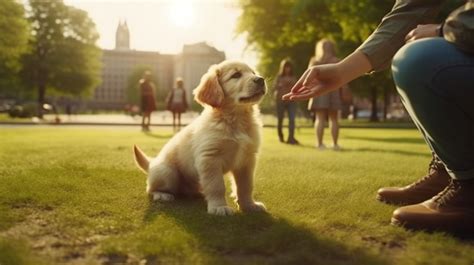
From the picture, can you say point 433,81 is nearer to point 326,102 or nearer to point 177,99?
point 326,102

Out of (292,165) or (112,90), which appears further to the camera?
(112,90)

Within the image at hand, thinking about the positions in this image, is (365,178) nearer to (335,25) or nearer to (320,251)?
(320,251)

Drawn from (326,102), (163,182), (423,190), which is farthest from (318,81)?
(326,102)

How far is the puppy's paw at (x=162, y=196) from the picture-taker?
4.24m

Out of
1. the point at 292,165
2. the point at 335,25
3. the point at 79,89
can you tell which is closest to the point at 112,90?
the point at 79,89

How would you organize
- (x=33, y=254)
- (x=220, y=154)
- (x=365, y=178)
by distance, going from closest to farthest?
1. (x=33, y=254)
2. (x=220, y=154)
3. (x=365, y=178)

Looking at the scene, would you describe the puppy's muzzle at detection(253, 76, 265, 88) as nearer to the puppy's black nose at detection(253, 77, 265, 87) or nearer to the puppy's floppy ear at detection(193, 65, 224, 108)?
the puppy's black nose at detection(253, 77, 265, 87)

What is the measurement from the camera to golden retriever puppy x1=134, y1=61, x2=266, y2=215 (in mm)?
3846

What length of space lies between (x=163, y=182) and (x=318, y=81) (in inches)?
71.3

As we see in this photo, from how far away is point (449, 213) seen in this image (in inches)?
122

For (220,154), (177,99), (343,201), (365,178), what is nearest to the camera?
(220,154)

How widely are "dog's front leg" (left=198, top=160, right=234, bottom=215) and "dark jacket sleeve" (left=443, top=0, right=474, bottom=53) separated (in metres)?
1.91

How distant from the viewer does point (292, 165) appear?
288 inches

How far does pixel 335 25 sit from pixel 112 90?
121 meters
